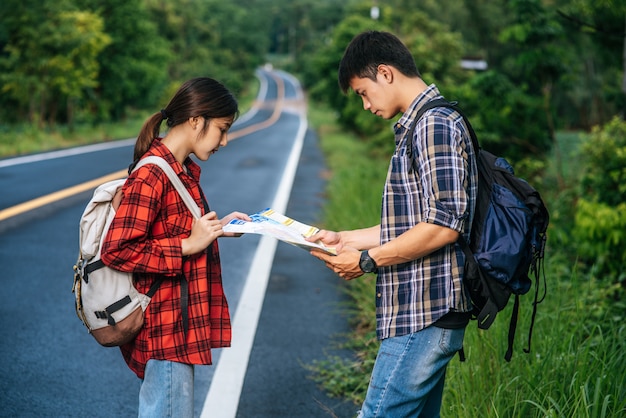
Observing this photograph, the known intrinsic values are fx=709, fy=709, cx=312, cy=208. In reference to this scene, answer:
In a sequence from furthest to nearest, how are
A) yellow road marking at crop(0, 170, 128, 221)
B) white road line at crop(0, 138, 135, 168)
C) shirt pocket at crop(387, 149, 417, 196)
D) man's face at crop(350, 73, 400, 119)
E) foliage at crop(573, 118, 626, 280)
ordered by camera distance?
white road line at crop(0, 138, 135, 168) < yellow road marking at crop(0, 170, 128, 221) < foliage at crop(573, 118, 626, 280) < man's face at crop(350, 73, 400, 119) < shirt pocket at crop(387, 149, 417, 196)

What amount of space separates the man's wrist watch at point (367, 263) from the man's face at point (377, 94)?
49 centimetres

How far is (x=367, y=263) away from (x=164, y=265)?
2.32ft

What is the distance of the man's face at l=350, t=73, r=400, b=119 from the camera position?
249 cm

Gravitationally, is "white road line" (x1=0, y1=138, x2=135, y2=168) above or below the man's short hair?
below

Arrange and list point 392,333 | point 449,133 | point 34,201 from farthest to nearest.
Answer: point 34,201
point 392,333
point 449,133

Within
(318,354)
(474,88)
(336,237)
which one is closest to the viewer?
(336,237)

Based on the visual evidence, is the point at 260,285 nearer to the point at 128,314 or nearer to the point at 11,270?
the point at 11,270

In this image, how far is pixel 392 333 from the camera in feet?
8.05

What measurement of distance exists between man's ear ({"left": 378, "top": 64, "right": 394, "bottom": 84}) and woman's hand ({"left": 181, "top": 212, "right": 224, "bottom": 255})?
0.77 metres

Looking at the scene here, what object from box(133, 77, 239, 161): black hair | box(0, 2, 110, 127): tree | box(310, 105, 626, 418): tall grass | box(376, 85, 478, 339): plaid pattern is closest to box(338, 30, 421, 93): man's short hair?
box(376, 85, 478, 339): plaid pattern

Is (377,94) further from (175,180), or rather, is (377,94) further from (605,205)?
(605,205)

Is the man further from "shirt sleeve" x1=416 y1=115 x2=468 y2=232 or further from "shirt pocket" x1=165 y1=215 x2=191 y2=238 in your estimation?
"shirt pocket" x1=165 y1=215 x2=191 y2=238

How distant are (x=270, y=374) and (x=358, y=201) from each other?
437 centimetres

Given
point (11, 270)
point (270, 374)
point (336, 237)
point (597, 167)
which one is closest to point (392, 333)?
point (336, 237)
